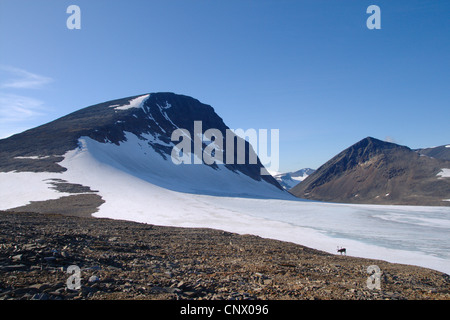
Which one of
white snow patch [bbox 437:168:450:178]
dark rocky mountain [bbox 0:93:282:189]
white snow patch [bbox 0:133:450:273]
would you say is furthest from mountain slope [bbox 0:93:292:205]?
white snow patch [bbox 437:168:450:178]

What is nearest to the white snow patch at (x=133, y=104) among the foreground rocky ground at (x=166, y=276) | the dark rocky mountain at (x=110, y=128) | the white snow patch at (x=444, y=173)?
the dark rocky mountain at (x=110, y=128)

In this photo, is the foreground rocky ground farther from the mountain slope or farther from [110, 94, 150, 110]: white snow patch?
[110, 94, 150, 110]: white snow patch

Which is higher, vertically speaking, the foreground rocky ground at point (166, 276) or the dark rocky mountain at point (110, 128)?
the dark rocky mountain at point (110, 128)

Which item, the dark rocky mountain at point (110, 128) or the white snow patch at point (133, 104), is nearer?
the dark rocky mountain at point (110, 128)

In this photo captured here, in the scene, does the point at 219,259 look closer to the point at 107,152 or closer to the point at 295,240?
the point at 295,240

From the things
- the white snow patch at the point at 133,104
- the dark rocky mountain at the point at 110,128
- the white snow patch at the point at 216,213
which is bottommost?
the white snow patch at the point at 216,213

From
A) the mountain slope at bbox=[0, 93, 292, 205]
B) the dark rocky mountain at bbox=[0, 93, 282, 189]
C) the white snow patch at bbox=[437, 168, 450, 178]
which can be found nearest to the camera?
the mountain slope at bbox=[0, 93, 292, 205]

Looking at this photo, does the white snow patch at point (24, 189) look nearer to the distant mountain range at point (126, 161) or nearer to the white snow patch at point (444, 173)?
the distant mountain range at point (126, 161)

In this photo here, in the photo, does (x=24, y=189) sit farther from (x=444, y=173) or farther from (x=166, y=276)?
(x=444, y=173)
